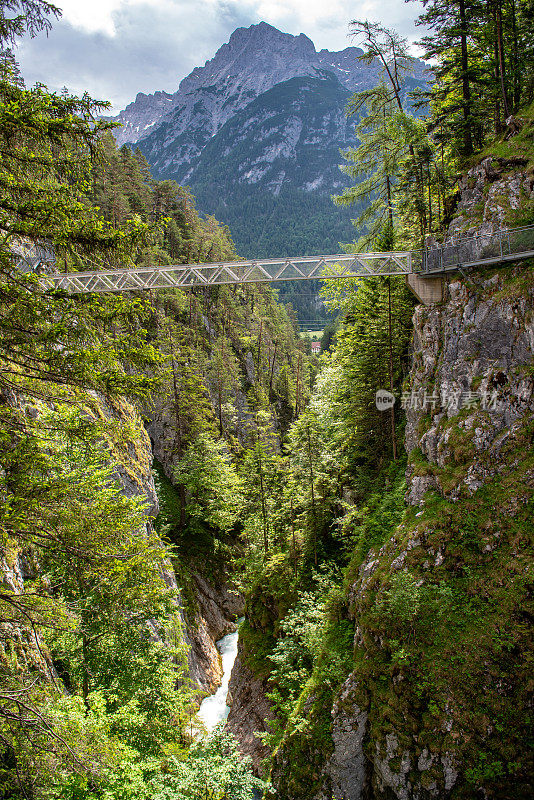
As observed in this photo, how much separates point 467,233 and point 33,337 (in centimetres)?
1432

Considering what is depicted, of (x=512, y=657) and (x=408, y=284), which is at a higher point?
(x=408, y=284)

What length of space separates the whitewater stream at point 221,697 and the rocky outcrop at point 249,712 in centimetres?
75

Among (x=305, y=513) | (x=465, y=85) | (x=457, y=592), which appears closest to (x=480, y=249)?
(x=465, y=85)

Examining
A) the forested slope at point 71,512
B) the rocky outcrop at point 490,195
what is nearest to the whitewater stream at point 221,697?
the forested slope at point 71,512

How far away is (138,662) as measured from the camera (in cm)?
1044

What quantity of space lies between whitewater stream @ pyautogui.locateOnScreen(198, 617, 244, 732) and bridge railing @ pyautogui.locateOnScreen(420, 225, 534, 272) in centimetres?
1954

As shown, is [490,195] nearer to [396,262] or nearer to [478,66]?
[396,262]

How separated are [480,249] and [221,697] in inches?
892

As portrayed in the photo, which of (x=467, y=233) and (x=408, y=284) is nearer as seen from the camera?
(x=467, y=233)

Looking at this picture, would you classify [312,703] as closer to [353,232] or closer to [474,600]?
[474,600]

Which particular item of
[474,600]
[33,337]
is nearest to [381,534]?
[474,600]

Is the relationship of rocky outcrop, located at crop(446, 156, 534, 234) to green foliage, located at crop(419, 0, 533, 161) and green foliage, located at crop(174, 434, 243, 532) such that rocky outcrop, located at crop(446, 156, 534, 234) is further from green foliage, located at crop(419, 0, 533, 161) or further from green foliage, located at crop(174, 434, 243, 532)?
green foliage, located at crop(174, 434, 243, 532)

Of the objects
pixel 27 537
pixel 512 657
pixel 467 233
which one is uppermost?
pixel 467 233

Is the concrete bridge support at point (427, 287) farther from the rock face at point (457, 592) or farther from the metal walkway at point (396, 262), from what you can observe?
the rock face at point (457, 592)
